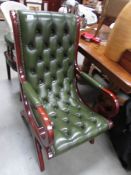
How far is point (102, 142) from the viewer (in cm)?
170

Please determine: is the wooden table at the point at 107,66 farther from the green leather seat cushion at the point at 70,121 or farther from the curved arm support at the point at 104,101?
the green leather seat cushion at the point at 70,121

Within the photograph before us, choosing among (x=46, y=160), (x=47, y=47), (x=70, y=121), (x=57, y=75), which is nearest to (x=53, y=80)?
(x=57, y=75)

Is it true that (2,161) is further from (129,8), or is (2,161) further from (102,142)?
(129,8)

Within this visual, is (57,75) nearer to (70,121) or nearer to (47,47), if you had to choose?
(47,47)

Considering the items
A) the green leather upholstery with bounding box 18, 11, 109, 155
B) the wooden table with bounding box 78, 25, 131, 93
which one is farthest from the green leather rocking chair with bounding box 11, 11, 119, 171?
the wooden table with bounding box 78, 25, 131, 93

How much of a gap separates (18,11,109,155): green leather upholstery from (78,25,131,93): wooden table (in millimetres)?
168

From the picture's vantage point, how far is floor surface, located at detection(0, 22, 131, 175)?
4.65 ft

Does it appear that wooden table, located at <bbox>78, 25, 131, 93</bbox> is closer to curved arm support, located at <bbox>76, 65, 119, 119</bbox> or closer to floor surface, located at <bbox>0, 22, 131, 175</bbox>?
curved arm support, located at <bbox>76, 65, 119, 119</bbox>

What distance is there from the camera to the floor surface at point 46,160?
55.8 inches

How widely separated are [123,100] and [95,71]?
516mm

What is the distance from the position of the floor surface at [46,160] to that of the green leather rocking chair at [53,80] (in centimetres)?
14

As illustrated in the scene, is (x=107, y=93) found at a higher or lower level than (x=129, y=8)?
lower

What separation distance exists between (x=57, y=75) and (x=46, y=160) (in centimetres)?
73

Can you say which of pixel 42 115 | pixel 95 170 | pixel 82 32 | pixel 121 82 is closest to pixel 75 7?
pixel 82 32
